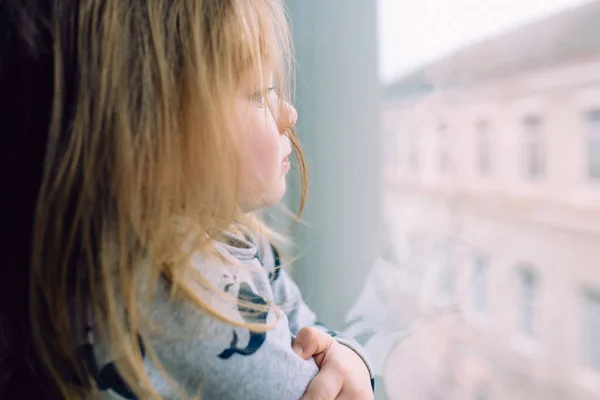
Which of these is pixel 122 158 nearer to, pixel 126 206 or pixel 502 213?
pixel 126 206

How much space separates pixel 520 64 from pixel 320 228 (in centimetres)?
35

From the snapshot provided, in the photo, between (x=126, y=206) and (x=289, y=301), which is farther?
(x=289, y=301)

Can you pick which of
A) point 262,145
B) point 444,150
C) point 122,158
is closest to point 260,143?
point 262,145

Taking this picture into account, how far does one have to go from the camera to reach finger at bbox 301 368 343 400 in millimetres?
498

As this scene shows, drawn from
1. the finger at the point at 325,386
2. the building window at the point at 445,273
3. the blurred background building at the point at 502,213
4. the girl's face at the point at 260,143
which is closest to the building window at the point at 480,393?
the blurred background building at the point at 502,213

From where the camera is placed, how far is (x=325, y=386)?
1.66 feet

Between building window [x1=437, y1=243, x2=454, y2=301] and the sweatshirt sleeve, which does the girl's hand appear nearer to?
the sweatshirt sleeve

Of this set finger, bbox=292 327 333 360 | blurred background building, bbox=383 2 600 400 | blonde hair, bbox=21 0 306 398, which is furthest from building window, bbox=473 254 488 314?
blonde hair, bbox=21 0 306 398

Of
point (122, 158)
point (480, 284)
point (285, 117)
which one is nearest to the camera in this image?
point (122, 158)

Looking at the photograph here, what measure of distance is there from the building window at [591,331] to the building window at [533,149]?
5.3 inches

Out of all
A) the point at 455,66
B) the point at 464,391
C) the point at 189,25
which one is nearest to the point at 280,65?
the point at 189,25

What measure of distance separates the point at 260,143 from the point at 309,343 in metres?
0.19

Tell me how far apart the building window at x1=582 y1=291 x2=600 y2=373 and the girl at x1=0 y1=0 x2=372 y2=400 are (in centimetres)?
29

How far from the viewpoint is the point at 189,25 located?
0.48 meters
